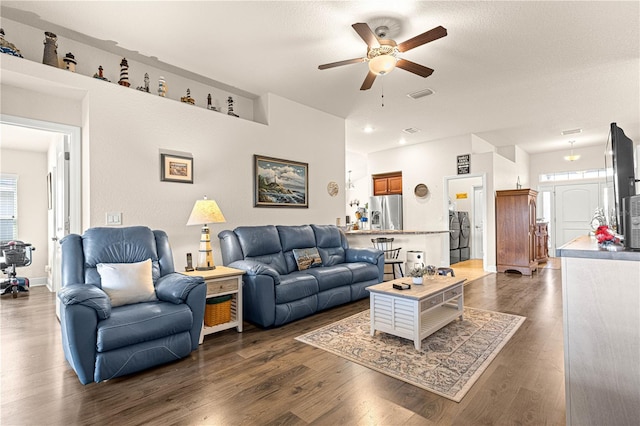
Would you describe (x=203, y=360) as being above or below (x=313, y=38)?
below

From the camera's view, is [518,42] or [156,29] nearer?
[156,29]

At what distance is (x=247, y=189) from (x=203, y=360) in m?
2.31

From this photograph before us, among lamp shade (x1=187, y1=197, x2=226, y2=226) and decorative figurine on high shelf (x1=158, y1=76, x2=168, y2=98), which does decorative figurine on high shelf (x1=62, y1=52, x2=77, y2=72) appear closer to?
decorative figurine on high shelf (x1=158, y1=76, x2=168, y2=98)

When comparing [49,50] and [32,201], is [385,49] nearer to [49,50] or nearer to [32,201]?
[49,50]

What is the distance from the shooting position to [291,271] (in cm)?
404

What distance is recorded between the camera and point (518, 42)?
3.23 m

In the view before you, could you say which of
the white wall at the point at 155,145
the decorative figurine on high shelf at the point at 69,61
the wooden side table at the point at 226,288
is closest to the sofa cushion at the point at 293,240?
the white wall at the point at 155,145

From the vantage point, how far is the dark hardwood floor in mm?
1819

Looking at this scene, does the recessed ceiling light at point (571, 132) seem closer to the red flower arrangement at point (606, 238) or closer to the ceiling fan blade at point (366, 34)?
the ceiling fan blade at point (366, 34)

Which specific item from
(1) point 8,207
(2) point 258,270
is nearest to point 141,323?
(2) point 258,270

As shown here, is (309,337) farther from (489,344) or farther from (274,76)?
(274,76)

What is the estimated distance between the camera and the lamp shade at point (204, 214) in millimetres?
3295

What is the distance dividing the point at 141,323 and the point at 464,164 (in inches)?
254

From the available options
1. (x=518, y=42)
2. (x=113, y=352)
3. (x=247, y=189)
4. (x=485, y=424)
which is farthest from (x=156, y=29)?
(x=485, y=424)
